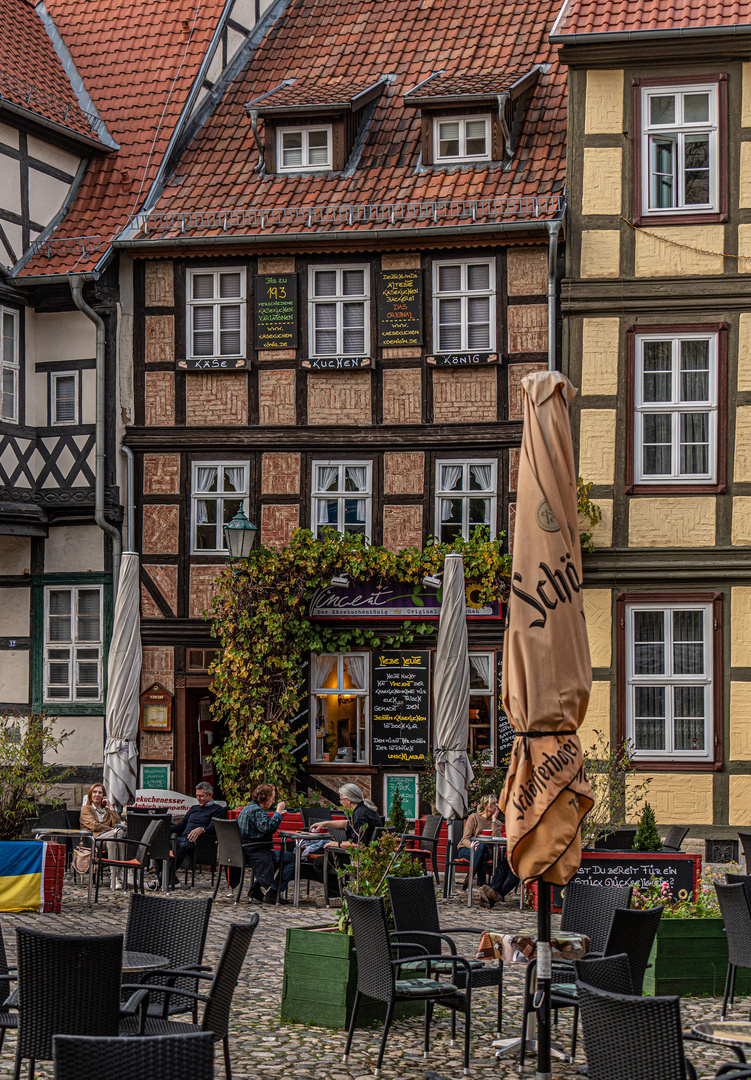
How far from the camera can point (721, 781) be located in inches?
678

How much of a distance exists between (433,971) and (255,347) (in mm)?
12379

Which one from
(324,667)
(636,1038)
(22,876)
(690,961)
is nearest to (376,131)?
(324,667)

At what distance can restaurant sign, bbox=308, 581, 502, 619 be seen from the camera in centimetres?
1894

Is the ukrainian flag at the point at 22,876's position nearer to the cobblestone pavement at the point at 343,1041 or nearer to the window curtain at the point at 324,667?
the cobblestone pavement at the point at 343,1041

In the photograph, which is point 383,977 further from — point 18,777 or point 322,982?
point 18,777

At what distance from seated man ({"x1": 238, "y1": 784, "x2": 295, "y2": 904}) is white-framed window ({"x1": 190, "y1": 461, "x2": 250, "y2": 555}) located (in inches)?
239

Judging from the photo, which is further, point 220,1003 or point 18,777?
point 18,777

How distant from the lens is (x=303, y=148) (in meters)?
20.6

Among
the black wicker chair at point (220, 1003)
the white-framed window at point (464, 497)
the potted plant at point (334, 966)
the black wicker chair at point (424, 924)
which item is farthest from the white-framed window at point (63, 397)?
the black wicker chair at point (220, 1003)

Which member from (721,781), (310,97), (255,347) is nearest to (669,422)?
(721,781)

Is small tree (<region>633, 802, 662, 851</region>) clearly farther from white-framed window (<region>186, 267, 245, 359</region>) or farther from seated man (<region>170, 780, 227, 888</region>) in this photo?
white-framed window (<region>186, 267, 245, 359</region>)

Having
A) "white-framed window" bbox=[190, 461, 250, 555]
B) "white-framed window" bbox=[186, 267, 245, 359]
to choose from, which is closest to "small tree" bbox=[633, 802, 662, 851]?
"white-framed window" bbox=[190, 461, 250, 555]

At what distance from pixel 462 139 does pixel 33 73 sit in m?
6.62

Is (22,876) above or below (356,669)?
below
